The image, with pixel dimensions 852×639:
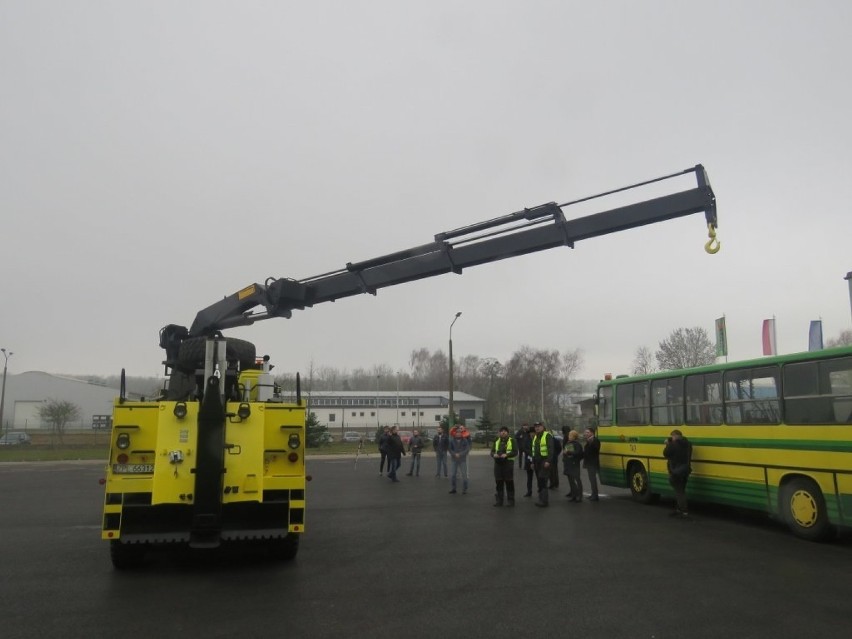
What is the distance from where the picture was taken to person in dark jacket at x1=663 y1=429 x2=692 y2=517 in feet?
39.0

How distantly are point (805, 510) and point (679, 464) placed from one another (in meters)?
2.40

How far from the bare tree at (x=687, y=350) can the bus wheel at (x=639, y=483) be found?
4445 cm

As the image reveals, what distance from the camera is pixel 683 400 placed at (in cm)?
1287

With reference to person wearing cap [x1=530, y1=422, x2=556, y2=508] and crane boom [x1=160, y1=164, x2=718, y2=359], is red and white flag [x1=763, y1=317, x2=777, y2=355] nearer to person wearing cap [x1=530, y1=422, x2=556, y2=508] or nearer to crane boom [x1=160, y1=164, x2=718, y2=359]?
person wearing cap [x1=530, y1=422, x2=556, y2=508]

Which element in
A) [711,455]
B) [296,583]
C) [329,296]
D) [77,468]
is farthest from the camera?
[77,468]

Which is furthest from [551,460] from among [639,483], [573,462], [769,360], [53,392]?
[53,392]

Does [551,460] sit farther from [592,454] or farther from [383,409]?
[383,409]

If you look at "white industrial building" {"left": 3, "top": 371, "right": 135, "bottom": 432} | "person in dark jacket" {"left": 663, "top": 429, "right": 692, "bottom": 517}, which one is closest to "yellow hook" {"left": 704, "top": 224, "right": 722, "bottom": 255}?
"person in dark jacket" {"left": 663, "top": 429, "right": 692, "bottom": 517}

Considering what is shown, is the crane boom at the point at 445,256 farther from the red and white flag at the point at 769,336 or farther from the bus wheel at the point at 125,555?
the red and white flag at the point at 769,336

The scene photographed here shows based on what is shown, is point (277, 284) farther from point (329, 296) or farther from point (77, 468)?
point (77, 468)

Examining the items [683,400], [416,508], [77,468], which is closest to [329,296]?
[416,508]

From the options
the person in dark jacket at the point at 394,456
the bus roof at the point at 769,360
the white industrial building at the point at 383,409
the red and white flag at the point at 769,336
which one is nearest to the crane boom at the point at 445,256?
the bus roof at the point at 769,360

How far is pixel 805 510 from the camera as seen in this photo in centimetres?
977

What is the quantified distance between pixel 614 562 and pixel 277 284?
25.2 feet
